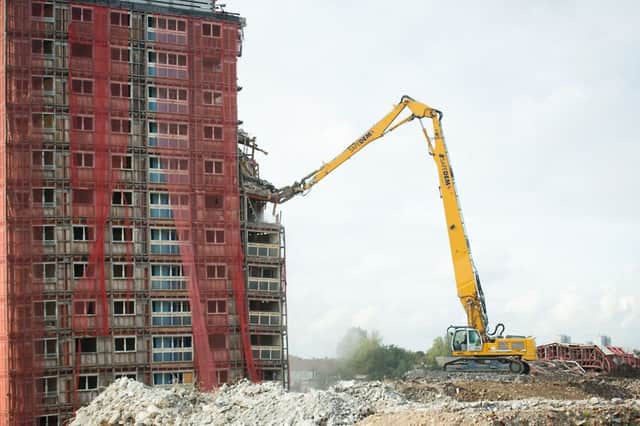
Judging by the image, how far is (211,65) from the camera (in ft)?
207

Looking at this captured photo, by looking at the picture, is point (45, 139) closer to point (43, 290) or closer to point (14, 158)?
point (14, 158)

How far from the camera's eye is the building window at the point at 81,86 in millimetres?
59250

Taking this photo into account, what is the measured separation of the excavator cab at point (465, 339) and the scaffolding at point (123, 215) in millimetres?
11505

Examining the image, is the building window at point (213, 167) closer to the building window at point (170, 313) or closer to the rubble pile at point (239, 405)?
the building window at point (170, 313)

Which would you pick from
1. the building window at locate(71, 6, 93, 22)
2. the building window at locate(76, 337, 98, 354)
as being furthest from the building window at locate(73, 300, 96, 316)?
the building window at locate(71, 6, 93, 22)

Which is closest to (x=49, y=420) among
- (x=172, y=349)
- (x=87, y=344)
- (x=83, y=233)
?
(x=87, y=344)

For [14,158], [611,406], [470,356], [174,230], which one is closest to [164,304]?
[174,230]

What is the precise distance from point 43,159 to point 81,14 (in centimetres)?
927

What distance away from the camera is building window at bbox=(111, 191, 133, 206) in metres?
59.8

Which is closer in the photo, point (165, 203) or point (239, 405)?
point (239, 405)

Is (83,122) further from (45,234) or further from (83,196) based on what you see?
(45,234)

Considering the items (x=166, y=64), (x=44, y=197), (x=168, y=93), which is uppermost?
(x=166, y=64)

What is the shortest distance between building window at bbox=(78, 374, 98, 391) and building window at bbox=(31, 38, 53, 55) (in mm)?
19504

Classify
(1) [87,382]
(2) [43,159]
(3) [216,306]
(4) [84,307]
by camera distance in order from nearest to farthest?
(1) [87,382], (4) [84,307], (2) [43,159], (3) [216,306]
